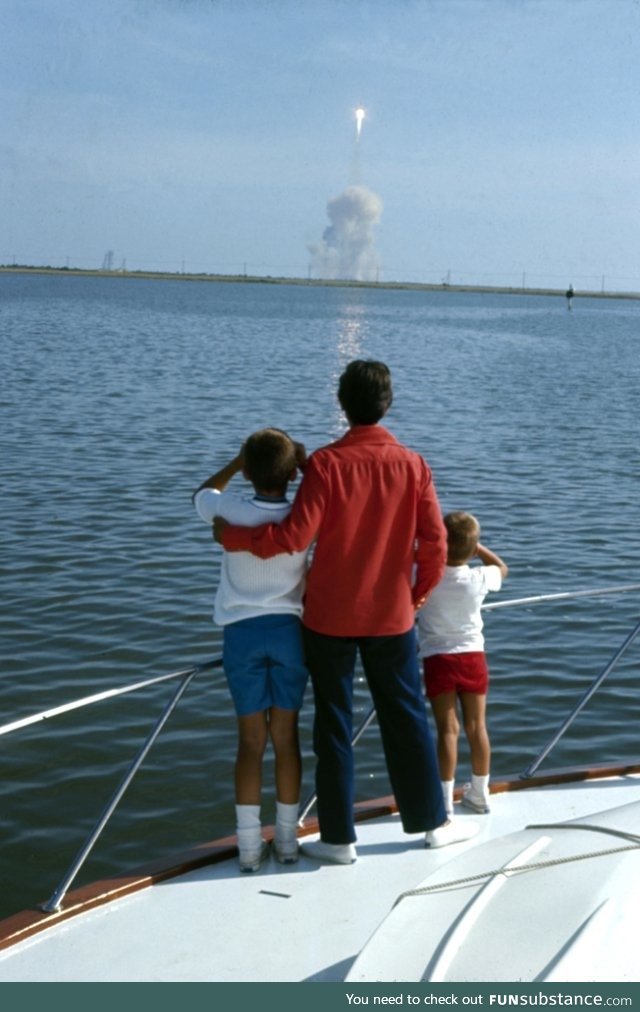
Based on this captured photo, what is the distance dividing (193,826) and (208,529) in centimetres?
875

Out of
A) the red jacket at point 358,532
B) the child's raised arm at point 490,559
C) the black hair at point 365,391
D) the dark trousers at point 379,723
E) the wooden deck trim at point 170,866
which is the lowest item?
the wooden deck trim at point 170,866

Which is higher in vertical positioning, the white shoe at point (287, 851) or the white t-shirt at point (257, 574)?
the white t-shirt at point (257, 574)

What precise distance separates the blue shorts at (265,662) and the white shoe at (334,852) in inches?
21.8

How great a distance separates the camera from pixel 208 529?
16.9 m

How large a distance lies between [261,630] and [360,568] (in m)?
0.42

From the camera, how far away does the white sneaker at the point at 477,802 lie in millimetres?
5672

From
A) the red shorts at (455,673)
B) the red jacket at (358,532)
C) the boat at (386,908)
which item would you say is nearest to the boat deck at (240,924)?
the boat at (386,908)

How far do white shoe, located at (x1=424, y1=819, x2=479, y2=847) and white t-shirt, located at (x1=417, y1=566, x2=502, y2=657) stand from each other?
681 mm

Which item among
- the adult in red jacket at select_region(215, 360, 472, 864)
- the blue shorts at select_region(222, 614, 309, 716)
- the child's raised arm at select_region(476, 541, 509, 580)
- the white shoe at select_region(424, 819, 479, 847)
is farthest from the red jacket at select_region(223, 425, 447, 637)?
the white shoe at select_region(424, 819, 479, 847)

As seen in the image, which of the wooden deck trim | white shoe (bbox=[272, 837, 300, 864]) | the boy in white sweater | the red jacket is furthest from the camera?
white shoe (bbox=[272, 837, 300, 864])

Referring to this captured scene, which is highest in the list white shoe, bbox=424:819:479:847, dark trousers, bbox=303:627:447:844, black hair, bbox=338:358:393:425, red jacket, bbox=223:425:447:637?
black hair, bbox=338:358:393:425

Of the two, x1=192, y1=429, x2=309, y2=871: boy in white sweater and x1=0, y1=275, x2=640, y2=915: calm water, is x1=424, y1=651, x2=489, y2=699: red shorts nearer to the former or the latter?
x1=192, y1=429, x2=309, y2=871: boy in white sweater

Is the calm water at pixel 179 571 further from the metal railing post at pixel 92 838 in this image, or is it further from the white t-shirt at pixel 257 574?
the white t-shirt at pixel 257 574

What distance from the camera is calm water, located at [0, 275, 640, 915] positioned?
29.1 ft
